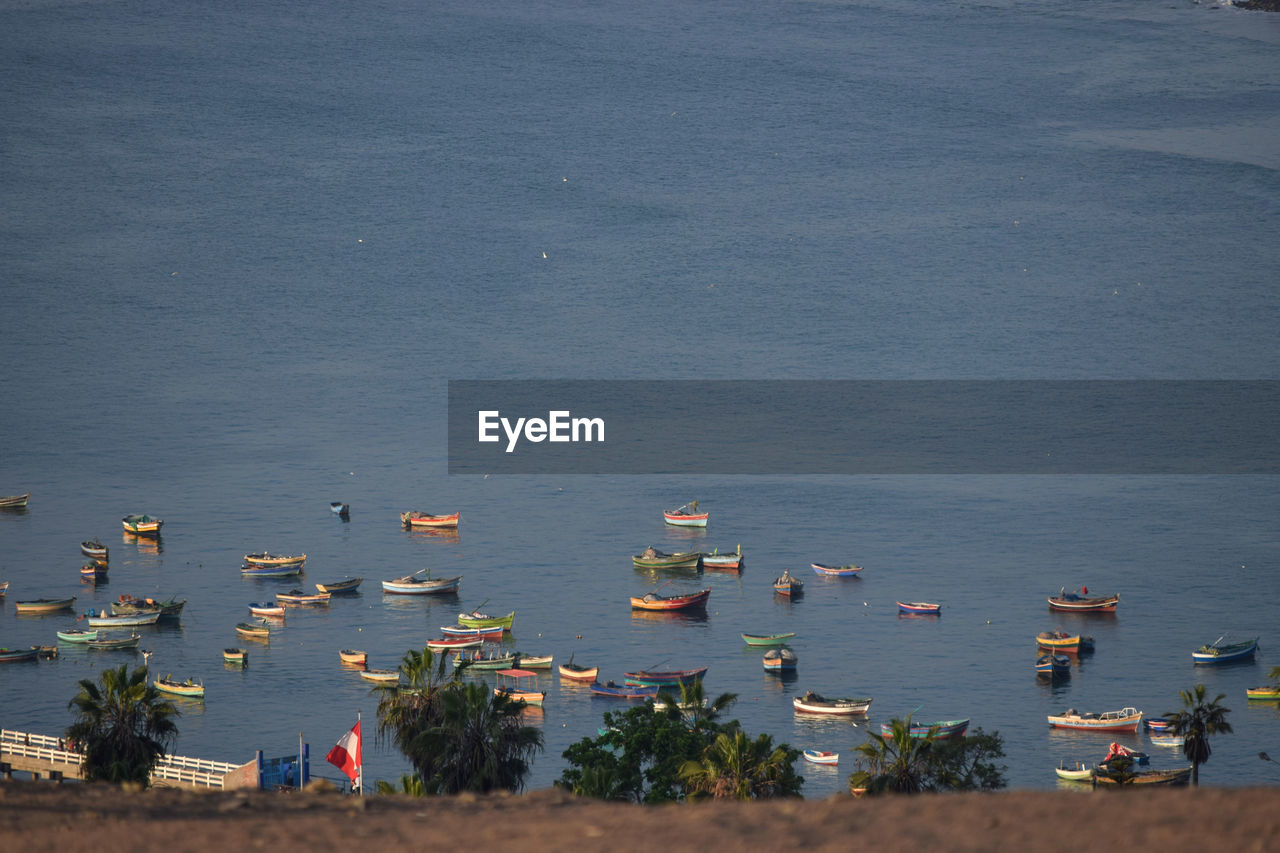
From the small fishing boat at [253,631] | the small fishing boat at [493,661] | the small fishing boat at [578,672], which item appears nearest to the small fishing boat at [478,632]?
the small fishing boat at [493,661]

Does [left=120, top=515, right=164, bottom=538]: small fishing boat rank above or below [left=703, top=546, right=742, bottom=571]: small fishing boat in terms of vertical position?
above

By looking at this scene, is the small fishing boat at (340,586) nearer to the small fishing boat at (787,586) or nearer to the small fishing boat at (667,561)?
the small fishing boat at (667,561)

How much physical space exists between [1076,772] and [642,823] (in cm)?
5565

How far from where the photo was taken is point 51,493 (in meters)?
143

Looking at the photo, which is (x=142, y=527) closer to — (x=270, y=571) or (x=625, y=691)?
(x=270, y=571)

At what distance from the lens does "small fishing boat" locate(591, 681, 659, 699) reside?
279 ft

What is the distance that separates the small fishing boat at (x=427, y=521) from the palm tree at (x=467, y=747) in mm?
92472

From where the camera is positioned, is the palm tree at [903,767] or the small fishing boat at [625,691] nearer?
the palm tree at [903,767]

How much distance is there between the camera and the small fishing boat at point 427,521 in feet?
426

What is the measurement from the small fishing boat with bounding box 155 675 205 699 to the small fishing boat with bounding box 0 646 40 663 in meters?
10.7

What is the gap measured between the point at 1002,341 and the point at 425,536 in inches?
3849

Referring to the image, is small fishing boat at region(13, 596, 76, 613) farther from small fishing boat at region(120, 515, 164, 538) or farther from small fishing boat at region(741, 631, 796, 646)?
small fishing boat at region(741, 631, 796, 646)

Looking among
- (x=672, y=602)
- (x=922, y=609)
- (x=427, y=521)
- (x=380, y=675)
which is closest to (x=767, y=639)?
(x=672, y=602)
